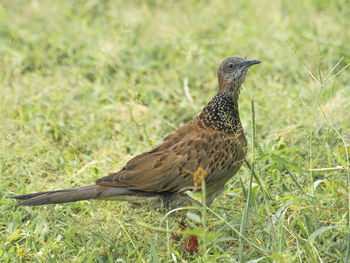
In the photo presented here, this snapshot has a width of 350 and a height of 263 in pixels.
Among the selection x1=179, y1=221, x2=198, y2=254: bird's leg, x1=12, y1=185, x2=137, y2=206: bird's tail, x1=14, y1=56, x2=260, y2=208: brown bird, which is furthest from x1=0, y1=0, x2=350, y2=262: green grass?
x1=12, y1=185, x2=137, y2=206: bird's tail

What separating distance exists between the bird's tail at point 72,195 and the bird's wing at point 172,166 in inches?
2.1

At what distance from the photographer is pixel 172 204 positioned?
417 cm

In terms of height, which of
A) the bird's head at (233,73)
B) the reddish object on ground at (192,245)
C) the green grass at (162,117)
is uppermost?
the bird's head at (233,73)

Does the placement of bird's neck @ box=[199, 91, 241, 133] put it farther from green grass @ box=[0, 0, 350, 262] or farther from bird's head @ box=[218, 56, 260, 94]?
green grass @ box=[0, 0, 350, 262]

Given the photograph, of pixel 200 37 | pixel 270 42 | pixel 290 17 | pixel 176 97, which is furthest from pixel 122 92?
pixel 290 17

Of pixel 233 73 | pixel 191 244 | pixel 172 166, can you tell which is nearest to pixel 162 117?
pixel 233 73

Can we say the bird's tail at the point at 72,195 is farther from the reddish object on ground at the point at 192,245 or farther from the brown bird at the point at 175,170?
the reddish object on ground at the point at 192,245

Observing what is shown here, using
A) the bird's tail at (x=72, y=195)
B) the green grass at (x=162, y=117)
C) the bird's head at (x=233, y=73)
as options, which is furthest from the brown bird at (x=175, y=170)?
the bird's head at (x=233, y=73)

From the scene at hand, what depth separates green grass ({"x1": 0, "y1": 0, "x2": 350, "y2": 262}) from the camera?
3865 millimetres

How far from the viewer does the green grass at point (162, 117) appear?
3865mm

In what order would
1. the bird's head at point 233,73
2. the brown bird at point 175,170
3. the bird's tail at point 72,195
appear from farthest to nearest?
the bird's head at point 233,73, the brown bird at point 175,170, the bird's tail at point 72,195

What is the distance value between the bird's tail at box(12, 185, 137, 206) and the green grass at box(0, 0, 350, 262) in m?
0.28

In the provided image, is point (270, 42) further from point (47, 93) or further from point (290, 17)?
point (47, 93)

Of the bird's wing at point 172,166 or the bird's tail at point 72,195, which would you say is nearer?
the bird's tail at point 72,195
